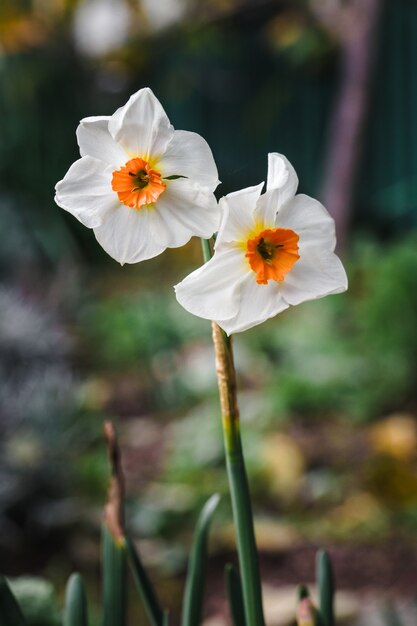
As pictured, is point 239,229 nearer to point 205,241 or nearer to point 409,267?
point 205,241

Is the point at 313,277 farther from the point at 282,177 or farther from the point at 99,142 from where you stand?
the point at 99,142

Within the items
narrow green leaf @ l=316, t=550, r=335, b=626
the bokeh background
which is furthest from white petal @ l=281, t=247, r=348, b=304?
narrow green leaf @ l=316, t=550, r=335, b=626

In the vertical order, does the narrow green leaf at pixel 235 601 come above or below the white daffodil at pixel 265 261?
below

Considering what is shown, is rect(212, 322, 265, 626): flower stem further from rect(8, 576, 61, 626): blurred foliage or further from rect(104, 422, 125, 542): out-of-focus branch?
rect(8, 576, 61, 626): blurred foliage

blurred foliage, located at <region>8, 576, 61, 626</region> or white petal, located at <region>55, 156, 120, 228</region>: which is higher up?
white petal, located at <region>55, 156, 120, 228</region>

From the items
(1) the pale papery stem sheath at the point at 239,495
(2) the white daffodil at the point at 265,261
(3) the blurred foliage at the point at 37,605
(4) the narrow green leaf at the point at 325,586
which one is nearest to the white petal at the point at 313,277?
(2) the white daffodil at the point at 265,261

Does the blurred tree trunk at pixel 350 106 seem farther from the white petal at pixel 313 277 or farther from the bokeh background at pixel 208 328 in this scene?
the white petal at pixel 313 277
